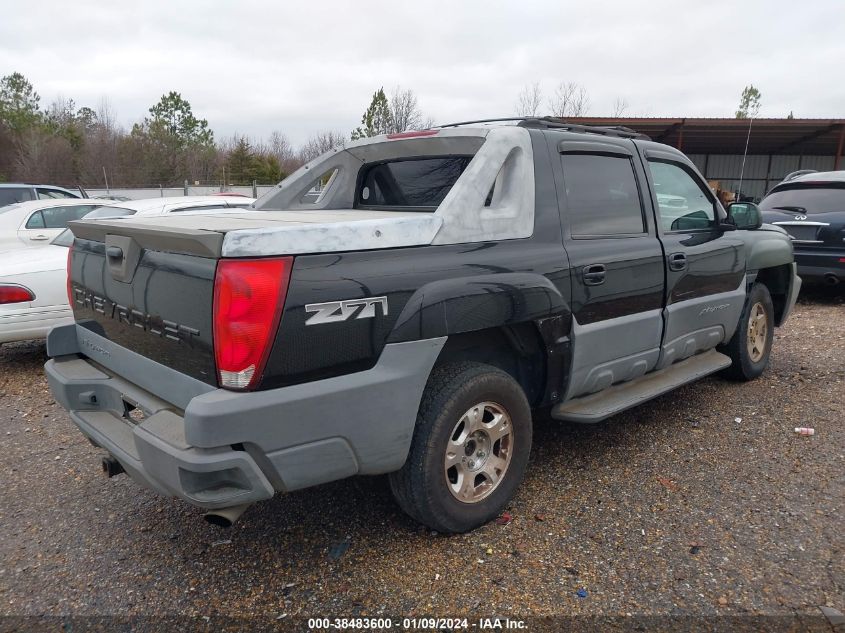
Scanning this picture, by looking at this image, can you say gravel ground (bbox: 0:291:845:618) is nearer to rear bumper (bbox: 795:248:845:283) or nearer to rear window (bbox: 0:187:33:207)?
rear bumper (bbox: 795:248:845:283)

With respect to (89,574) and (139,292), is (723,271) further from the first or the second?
(89,574)

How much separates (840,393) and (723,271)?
160cm

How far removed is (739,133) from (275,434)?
26.2m

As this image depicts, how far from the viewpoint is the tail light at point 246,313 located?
2156 millimetres

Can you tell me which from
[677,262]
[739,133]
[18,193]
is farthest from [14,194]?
[739,133]

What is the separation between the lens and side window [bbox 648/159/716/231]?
4.09m

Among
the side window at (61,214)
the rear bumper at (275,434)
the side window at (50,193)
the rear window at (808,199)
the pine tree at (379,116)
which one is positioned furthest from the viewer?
the pine tree at (379,116)

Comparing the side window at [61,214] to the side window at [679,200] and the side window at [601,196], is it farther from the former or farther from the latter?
the side window at [679,200]

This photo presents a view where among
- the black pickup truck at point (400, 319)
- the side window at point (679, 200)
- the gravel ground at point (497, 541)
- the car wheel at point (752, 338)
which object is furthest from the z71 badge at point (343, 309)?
the car wheel at point (752, 338)

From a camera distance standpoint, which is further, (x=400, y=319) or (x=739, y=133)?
(x=739, y=133)

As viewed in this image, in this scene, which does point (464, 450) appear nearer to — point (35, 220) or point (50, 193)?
point (35, 220)

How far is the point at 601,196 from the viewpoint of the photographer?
3561 mm

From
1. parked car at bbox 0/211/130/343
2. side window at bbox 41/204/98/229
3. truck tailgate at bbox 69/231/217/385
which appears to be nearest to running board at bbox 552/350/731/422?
truck tailgate at bbox 69/231/217/385

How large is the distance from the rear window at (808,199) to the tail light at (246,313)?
8.65 meters
